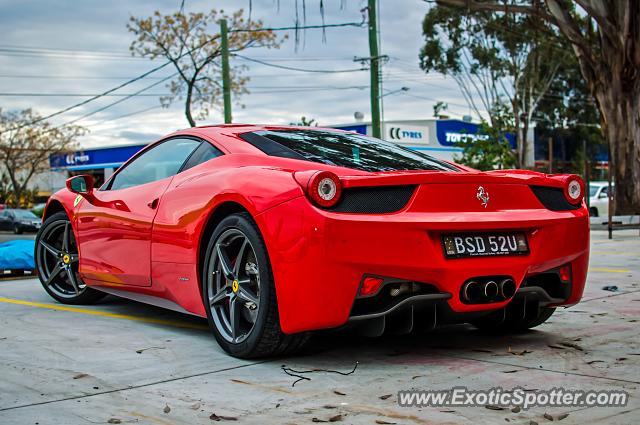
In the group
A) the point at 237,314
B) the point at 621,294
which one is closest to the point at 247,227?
the point at 237,314

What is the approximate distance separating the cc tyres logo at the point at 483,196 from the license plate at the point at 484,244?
159mm

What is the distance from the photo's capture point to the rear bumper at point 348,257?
12.1ft

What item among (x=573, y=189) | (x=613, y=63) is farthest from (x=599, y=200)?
(x=573, y=189)

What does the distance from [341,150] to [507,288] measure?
1264mm

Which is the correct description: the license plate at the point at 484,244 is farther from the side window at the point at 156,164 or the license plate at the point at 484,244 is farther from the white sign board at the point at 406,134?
the white sign board at the point at 406,134

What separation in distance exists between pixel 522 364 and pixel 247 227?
146 cm

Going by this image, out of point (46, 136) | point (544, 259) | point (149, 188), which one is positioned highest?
point (46, 136)

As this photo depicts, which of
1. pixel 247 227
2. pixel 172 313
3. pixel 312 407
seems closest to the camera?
pixel 312 407

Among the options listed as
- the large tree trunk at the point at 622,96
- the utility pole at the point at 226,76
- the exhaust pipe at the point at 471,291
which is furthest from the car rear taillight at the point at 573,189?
the utility pole at the point at 226,76

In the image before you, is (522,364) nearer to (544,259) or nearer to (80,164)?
(544,259)

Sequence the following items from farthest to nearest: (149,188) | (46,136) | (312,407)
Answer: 1. (46,136)
2. (149,188)
3. (312,407)

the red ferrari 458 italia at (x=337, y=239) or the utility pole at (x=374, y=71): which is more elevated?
the utility pole at (x=374, y=71)

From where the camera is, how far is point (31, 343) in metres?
4.61

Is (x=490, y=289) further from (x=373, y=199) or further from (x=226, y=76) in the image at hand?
(x=226, y=76)
